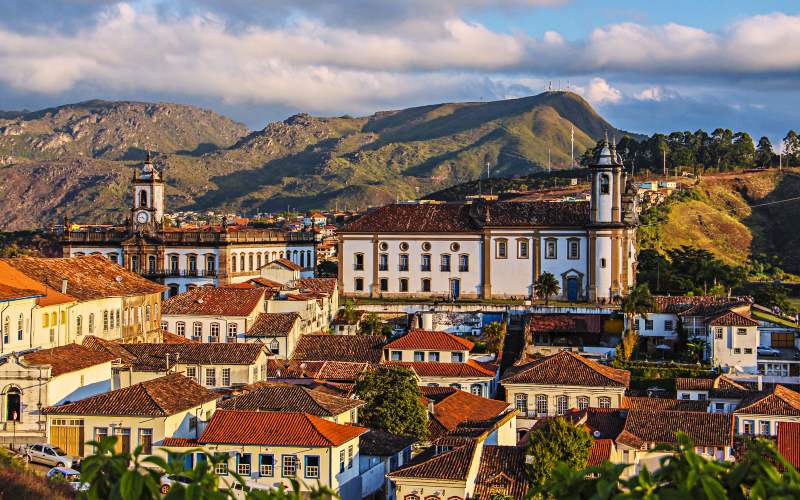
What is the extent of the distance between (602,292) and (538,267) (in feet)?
15.3

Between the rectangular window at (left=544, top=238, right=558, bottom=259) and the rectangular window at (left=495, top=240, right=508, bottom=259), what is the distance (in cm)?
271

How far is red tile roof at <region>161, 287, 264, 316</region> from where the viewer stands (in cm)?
5909

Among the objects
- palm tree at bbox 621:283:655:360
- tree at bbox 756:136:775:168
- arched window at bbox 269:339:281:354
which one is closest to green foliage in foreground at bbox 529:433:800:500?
arched window at bbox 269:339:281:354

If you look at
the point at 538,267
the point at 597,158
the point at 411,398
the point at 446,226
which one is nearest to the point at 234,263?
the point at 446,226

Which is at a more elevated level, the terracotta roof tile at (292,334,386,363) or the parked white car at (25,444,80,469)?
the terracotta roof tile at (292,334,386,363)

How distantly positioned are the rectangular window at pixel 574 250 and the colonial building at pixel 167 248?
22246 millimetres

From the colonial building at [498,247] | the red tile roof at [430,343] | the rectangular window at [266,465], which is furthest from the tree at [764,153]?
the rectangular window at [266,465]

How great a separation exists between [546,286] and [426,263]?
9441 mm

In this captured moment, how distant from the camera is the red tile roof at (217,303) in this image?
194ft

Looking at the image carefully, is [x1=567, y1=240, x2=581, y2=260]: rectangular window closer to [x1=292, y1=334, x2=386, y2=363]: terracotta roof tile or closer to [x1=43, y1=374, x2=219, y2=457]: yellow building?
[x1=292, y1=334, x2=386, y2=363]: terracotta roof tile

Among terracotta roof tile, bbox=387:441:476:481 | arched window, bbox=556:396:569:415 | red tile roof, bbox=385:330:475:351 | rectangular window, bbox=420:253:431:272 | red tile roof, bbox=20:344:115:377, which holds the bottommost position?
arched window, bbox=556:396:569:415

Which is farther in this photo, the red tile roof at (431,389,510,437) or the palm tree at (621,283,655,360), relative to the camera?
the palm tree at (621,283,655,360)

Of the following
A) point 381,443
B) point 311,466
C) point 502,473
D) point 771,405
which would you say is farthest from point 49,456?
point 771,405

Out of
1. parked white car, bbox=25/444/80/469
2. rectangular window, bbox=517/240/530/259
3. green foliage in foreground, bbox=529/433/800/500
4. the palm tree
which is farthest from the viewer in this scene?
rectangular window, bbox=517/240/530/259
